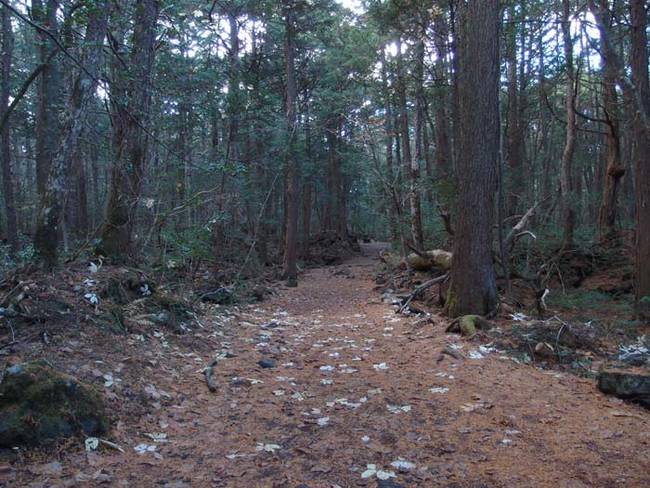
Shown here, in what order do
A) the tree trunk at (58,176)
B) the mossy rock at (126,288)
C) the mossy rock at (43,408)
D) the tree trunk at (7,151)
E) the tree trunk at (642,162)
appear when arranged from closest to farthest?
the mossy rock at (43,408) < the tree trunk at (58,176) < the mossy rock at (126,288) < the tree trunk at (642,162) < the tree trunk at (7,151)

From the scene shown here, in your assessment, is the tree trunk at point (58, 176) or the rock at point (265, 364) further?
the tree trunk at point (58, 176)

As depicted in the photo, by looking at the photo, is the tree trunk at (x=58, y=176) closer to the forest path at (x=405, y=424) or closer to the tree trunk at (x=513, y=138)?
the forest path at (x=405, y=424)

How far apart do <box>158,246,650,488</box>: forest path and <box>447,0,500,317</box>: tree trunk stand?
3.52ft

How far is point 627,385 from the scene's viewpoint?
4.54 meters

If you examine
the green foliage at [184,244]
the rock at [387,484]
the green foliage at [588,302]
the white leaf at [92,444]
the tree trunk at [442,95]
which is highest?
the tree trunk at [442,95]

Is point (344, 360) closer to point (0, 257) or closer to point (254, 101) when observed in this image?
point (0, 257)

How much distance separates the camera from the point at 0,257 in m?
Result: 7.63

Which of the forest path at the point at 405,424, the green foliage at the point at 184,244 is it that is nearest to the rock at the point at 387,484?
the forest path at the point at 405,424

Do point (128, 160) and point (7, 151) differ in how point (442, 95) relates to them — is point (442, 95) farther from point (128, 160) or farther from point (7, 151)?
point (7, 151)

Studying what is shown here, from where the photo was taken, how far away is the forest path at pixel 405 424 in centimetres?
327

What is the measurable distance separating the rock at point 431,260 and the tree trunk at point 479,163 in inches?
133

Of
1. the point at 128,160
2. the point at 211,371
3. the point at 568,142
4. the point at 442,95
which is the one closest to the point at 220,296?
the point at 128,160

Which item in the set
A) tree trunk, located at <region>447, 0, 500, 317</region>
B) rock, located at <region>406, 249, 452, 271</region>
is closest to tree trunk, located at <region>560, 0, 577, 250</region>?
rock, located at <region>406, 249, 452, 271</region>

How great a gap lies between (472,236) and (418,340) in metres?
1.90
